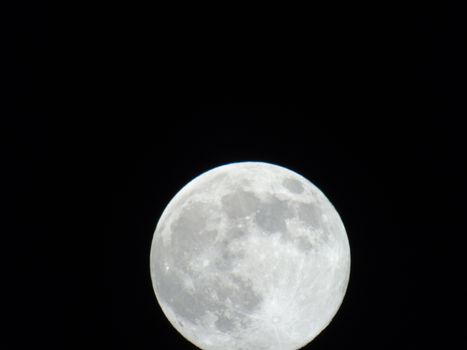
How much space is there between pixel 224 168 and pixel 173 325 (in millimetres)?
1349

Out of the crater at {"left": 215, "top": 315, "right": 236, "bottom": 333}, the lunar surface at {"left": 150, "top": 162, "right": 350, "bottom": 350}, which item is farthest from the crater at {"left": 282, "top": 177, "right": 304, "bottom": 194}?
the crater at {"left": 215, "top": 315, "right": 236, "bottom": 333}

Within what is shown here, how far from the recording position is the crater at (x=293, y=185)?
4.56 meters

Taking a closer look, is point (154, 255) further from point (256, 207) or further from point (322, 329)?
point (322, 329)

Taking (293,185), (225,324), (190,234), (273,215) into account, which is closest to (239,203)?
(273,215)

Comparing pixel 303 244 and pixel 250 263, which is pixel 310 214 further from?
pixel 250 263

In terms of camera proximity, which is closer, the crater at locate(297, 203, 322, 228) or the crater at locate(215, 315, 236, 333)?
the crater at locate(215, 315, 236, 333)

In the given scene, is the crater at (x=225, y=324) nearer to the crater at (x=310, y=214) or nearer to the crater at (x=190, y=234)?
the crater at (x=190, y=234)

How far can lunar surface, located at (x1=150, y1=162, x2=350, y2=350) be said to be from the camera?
4133 millimetres

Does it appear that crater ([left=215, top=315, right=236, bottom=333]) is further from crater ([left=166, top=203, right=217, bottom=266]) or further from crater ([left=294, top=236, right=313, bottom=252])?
crater ([left=294, top=236, right=313, bottom=252])

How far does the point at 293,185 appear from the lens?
4.62m

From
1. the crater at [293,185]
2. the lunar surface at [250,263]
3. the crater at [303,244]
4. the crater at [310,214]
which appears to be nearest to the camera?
the lunar surface at [250,263]

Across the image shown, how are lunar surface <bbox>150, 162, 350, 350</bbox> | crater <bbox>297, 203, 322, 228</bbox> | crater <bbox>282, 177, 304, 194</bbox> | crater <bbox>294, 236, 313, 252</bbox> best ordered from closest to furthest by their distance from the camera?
lunar surface <bbox>150, 162, 350, 350</bbox>
crater <bbox>294, 236, 313, 252</bbox>
crater <bbox>297, 203, 322, 228</bbox>
crater <bbox>282, 177, 304, 194</bbox>

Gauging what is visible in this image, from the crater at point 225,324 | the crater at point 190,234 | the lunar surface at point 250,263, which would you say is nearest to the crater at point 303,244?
the lunar surface at point 250,263

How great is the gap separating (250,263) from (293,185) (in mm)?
824
